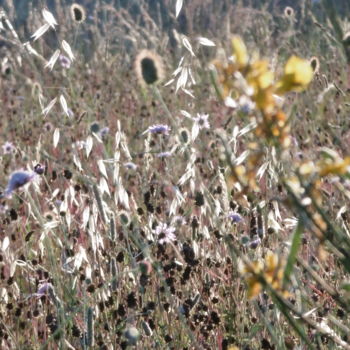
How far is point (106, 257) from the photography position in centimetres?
223

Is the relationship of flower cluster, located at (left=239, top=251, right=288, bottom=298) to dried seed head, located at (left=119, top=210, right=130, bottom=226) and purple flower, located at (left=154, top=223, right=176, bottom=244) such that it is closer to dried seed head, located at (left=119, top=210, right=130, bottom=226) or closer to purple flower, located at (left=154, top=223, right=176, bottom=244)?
dried seed head, located at (left=119, top=210, right=130, bottom=226)

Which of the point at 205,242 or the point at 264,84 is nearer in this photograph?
the point at 264,84

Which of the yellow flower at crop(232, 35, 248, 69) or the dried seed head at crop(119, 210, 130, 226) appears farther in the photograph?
the dried seed head at crop(119, 210, 130, 226)

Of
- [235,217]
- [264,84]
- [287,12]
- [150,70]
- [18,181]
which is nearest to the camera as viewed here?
[264,84]

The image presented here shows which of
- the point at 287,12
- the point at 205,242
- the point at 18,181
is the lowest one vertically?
the point at 287,12

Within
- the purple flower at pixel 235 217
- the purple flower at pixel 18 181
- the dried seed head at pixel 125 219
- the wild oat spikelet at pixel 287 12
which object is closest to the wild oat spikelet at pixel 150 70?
the dried seed head at pixel 125 219

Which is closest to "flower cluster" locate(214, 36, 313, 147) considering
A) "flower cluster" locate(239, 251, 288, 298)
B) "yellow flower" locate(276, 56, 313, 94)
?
"yellow flower" locate(276, 56, 313, 94)

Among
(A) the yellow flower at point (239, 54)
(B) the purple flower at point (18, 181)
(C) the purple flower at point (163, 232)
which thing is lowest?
(C) the purple flower at point (163, 232)

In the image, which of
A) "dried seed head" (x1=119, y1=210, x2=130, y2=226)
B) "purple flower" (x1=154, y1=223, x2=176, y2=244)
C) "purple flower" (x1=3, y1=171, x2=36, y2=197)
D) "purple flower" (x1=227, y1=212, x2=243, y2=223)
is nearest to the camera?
"dried seed head" (x1=119, y1=210, x2=130, y2=226)

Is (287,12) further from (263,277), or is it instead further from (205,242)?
(263,277)

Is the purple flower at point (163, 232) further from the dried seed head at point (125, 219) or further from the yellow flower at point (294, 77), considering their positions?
the yellow flower at point (294, 77)

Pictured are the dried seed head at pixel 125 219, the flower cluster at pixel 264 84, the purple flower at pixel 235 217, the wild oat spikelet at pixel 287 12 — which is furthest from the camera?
the wild oat spikelet at pixel 287 12

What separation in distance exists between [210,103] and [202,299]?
2817 mm

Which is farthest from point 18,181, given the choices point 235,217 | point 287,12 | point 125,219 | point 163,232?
point 287,12
